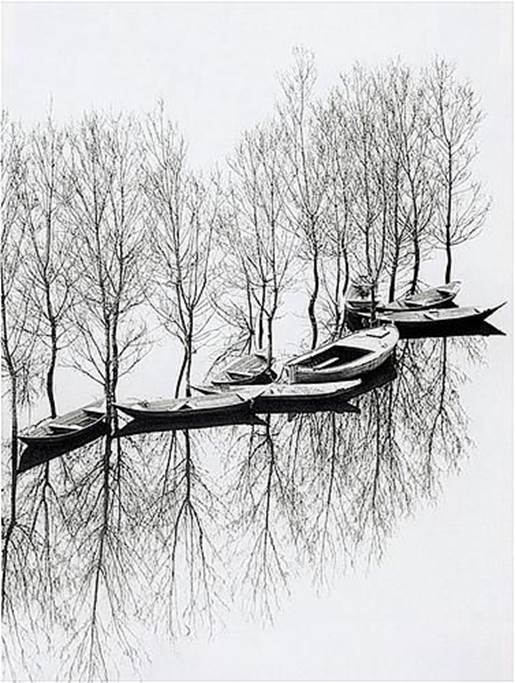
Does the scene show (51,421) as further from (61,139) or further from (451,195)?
(451,195)

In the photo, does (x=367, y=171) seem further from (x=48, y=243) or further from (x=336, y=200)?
(x=48, y=243)

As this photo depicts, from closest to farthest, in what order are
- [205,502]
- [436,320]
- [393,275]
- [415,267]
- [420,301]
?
[205,502], [436,320], [420,301], [393,275], [415,267]

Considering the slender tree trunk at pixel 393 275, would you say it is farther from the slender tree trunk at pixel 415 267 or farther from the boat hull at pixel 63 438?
the boat hull at pixel 63 438

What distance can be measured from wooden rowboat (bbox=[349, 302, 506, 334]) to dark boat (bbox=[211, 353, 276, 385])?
1782mm

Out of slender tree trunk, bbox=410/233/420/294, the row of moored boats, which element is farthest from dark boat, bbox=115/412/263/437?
slender tree trunk, bbox=410/233/420/294

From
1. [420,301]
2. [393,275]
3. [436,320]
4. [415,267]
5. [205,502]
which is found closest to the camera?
[205,502]

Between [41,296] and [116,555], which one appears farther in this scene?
[41,296]

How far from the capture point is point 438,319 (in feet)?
34.9

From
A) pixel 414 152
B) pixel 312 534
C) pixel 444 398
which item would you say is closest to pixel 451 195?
pixel 414 152

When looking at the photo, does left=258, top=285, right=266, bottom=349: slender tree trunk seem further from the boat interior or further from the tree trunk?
the tree trunk

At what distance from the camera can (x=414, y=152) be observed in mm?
11398

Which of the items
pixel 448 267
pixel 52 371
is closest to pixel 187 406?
pixel 52 371

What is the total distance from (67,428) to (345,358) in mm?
2571

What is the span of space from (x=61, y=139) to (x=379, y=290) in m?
4.39
